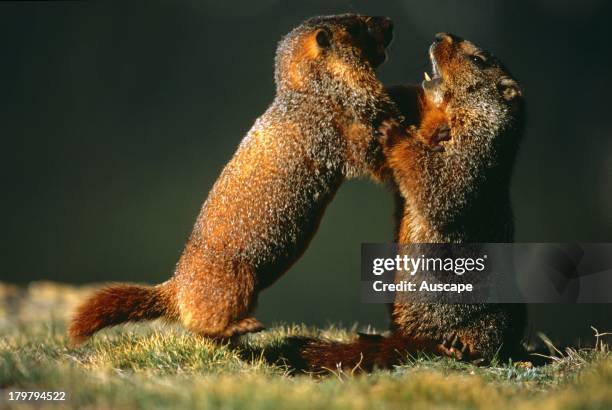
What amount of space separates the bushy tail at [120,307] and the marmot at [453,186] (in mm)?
1202

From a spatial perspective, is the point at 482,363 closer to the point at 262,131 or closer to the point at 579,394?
the point at 579,394

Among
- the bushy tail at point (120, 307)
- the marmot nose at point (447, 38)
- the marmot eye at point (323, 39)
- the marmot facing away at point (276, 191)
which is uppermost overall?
the marmot nose at point (447, 38)

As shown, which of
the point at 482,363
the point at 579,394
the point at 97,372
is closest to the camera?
the point at 579,394

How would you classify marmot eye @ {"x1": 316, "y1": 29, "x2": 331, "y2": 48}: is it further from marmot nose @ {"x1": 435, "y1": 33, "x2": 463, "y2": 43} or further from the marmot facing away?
marmot nose @ {"x1": 435, "y1": 33, "x2": 463, "y2": 43}

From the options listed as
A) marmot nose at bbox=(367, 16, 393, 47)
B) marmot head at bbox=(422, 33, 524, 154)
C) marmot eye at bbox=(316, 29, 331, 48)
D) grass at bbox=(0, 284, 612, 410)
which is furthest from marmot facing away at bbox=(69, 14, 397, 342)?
marmot head at bbox=(422, 33, 524, 154)

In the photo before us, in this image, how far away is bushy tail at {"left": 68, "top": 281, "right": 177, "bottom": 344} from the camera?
19.2 feet

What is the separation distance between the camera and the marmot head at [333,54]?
5918mm

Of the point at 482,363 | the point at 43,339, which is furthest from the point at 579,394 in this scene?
the point at 43,339

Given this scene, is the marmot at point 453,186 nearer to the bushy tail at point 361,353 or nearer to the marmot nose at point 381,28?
the bushy tail at point 361,353

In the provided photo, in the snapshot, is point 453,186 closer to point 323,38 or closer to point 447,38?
point 447,38

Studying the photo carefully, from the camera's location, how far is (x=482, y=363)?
595 centimetres

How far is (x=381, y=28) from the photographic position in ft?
20.2

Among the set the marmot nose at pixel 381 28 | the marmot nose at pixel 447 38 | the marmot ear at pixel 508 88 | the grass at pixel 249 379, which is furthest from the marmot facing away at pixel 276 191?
the marmot ear at pixel 508 88

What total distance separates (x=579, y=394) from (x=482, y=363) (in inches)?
59.5
